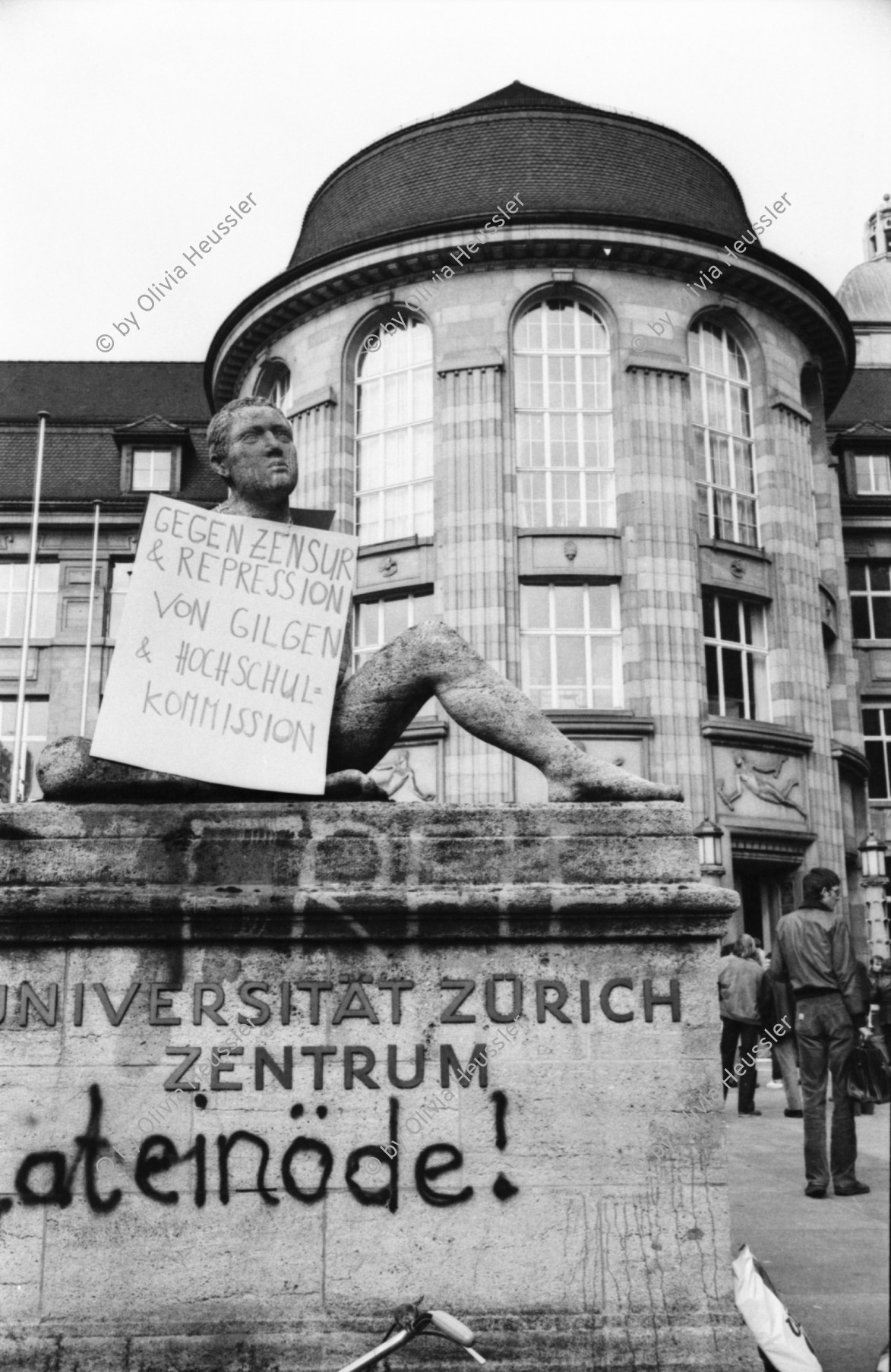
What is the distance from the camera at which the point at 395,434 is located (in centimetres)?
3081

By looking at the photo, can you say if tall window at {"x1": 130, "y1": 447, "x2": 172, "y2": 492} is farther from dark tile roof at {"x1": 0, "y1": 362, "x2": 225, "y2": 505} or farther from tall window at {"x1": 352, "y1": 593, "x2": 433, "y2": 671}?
tall window at {"x1": 352, "y1": 593, "x2": 433, "y2": 671}

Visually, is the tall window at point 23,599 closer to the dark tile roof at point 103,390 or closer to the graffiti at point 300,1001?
the dark tile roof at point 103,390

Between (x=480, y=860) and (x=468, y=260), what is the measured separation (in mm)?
26899

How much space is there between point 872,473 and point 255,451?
39732mm

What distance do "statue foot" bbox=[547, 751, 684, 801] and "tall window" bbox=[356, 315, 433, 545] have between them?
82.1ft

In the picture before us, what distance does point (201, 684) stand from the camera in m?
4.96

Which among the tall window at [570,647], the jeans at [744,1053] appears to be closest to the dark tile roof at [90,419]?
the tall window at [570,647]

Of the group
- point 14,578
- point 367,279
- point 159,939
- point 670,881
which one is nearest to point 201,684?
point 159,939

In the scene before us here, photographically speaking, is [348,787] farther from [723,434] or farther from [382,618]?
[723,434]

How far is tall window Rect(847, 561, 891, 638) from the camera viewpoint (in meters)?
41.4

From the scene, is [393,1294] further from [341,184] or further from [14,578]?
[14,578]

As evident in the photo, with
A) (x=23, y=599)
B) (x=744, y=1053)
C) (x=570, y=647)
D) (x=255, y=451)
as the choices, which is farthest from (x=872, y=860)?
(x=255, y=451)

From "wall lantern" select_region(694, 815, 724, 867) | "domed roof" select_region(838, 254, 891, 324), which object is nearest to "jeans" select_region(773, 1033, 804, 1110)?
"wall lantern" select_region(694, 815, 724, 867)

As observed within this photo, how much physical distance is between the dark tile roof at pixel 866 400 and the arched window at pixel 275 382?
66.0 ft
